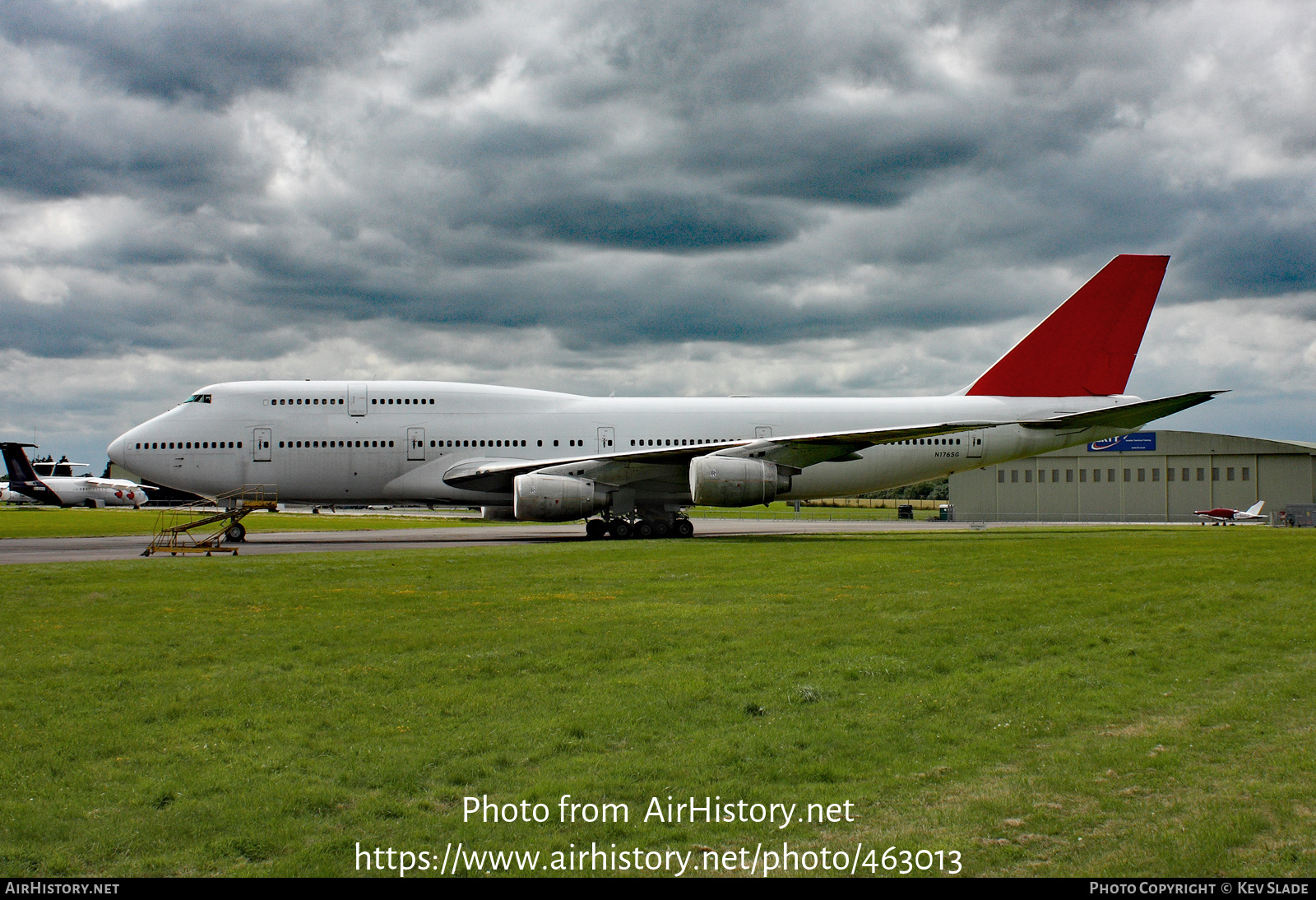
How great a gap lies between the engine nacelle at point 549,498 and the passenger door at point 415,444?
3.98 metres

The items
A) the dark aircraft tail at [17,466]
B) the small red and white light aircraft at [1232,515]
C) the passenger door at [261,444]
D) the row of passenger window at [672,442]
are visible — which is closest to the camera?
the passenger door at [261,444]

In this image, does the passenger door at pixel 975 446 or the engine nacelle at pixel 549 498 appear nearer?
the engine nacelle at pixel 549 498

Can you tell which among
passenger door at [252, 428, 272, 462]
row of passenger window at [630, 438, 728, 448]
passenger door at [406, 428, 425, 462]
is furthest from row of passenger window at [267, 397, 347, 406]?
row of passenger window at [630, 438, 728, 448]

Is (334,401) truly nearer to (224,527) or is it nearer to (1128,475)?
(224,527)

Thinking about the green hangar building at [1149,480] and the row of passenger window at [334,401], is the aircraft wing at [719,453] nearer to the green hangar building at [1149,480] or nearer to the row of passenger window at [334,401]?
the row of passenger window at [334,401]

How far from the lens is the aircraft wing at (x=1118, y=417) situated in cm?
2402

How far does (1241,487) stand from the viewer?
161 ft

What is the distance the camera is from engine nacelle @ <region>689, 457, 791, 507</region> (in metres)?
23.8

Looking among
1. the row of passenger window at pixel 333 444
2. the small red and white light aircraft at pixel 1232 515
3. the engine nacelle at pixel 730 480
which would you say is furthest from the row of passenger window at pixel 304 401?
the small red and white light aircraft at pixel 1232 515

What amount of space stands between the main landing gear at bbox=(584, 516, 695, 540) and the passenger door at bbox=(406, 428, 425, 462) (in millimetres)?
5428

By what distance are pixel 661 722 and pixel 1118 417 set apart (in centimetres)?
2378

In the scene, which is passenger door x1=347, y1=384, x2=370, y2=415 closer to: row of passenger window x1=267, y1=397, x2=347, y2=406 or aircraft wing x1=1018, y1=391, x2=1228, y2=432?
row of passenger window x1=267, y1=397, x2=347, y2=406

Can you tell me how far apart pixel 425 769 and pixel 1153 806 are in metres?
3.98

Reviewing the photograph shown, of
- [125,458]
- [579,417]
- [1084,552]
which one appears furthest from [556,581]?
[125,458]
